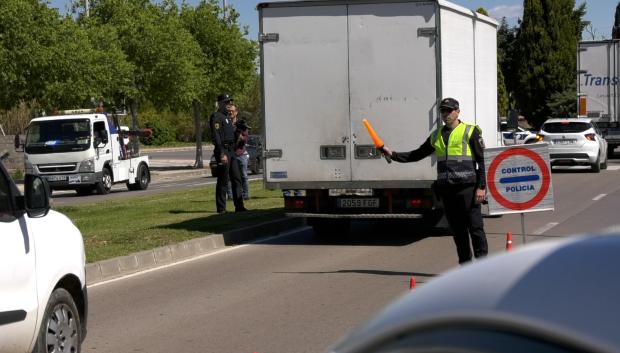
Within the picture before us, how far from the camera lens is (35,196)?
6852 millimetres

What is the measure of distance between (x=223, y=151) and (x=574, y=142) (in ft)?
54.6

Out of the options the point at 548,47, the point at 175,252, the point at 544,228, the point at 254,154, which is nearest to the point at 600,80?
the point at 254,154

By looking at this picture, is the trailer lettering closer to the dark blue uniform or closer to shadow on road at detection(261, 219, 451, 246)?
shadow on road at detection(261, 219, 451, 246)

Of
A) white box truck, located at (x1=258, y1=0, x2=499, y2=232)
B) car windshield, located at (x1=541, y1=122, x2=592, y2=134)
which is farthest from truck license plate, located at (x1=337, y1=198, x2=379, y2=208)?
car windshield, located at (x1=541, y1=122, x2=592, y2=134)

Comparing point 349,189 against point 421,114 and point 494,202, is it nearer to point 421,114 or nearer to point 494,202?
point 421,114

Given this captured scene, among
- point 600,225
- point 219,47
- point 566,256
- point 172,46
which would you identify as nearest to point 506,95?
point 219,47

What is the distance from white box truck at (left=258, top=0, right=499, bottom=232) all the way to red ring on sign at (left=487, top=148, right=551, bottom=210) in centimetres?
366

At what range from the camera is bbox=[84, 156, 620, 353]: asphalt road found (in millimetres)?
8695

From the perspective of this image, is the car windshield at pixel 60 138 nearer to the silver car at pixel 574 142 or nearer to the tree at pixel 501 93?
the silver car at pixel 574 142

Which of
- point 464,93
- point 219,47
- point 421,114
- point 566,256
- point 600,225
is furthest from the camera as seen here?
point 219,47

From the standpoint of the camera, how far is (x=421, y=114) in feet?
48.5

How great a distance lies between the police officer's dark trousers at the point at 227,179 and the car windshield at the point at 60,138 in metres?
13.7

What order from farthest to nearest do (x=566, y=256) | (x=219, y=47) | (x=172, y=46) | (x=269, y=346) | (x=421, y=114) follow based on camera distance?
(x=219, y=47)
(x=172, y=46)
(x=421, y=114)
(x=269, y=346)
(x=566, y=256)

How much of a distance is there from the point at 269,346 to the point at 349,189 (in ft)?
23.8
